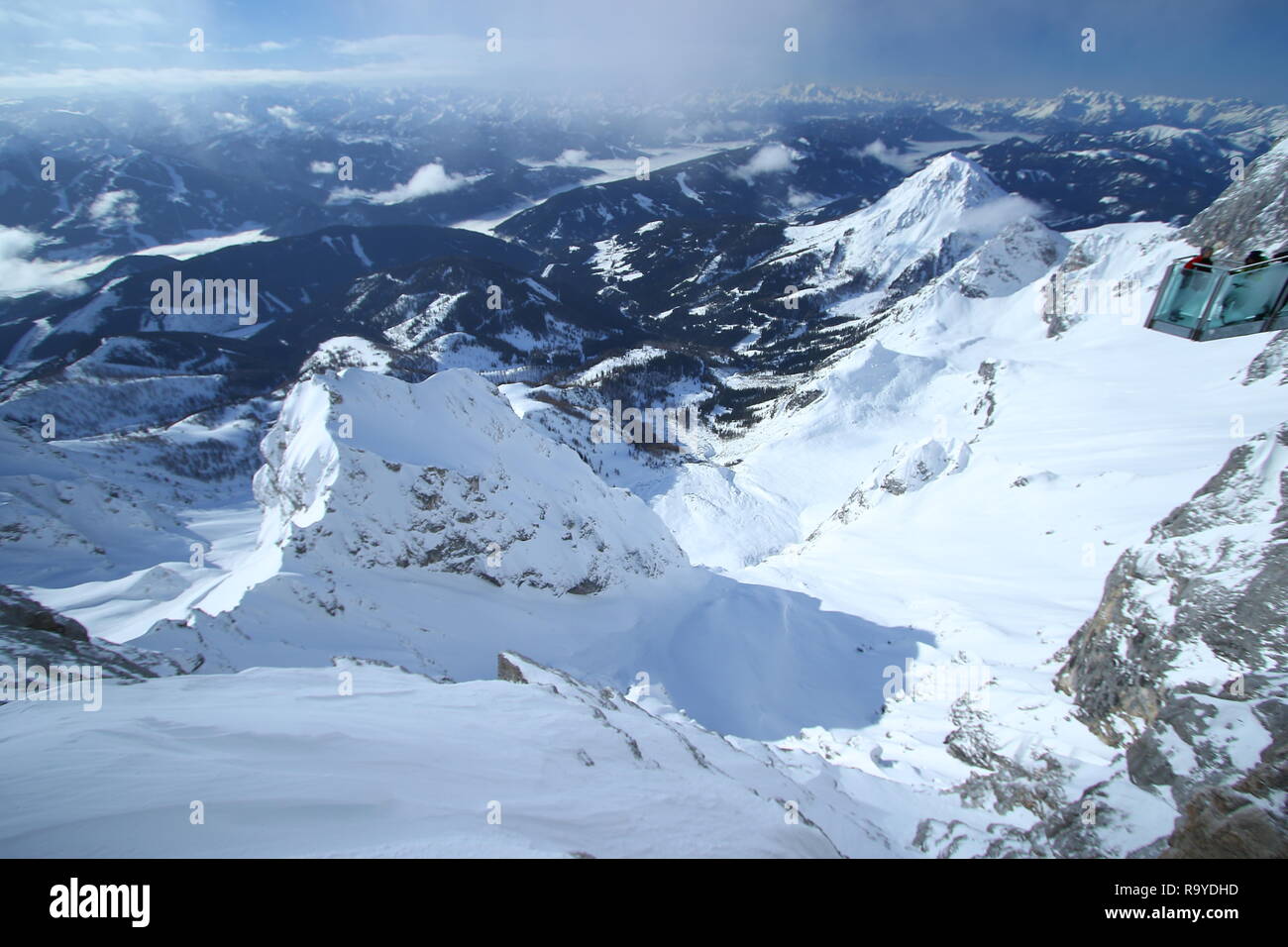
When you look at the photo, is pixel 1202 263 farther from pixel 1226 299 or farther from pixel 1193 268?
pixel 1226 299

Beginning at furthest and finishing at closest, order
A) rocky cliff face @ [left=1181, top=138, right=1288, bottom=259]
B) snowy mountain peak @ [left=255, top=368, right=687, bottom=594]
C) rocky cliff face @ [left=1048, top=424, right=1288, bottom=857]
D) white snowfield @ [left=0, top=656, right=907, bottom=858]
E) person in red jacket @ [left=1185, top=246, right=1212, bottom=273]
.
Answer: rocky cliff face @ [left=1181, top=138, right=1288, bottom=259] → snowy mountain peak @ [left=255, top=368, right=687, bottom=594] → rocky cliff face @ [left=1048, top=424, right=1288, bottom=857] → person in red jacket @ [left=1185, top=246, right=1212, bottom=273] → white snowfield @ [left=0, top=656, right=907, bottom=858]

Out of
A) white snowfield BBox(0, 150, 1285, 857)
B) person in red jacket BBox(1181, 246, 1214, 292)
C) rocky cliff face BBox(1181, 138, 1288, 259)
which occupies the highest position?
rocky cliff face BBox(1181, 138, 1288, 259)

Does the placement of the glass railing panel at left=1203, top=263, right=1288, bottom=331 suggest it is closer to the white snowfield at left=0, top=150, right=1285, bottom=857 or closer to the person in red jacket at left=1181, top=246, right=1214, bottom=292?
the person in red jacket at left=1181, top=246, right=1214, bottom=292

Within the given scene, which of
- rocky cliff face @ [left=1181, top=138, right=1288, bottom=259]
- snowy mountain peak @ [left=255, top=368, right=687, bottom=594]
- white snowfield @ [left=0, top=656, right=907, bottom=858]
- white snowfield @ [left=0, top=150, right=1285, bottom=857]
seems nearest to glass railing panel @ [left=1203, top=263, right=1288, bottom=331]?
white snowfield @ [left=0, top=150, right=1285, bottom=857]

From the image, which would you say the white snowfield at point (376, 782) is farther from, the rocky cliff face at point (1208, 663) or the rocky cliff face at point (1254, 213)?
the rocky cliff face at point (1254, 213)
